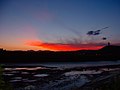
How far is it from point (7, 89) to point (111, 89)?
6254mm

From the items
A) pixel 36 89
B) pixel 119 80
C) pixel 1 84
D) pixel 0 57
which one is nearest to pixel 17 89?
pixel 36 89

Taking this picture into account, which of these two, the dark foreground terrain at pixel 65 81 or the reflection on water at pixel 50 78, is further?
the reflection on water at pixel 50 78

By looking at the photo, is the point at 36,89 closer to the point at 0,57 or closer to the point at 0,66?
the point at 0,66

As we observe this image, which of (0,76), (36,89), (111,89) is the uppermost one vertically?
(0,76)

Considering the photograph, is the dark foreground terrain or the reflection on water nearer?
the dark foreground terrain

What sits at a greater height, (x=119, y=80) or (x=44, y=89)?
(x=119, y=80)

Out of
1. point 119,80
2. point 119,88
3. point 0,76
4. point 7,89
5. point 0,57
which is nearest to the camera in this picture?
point 0,76

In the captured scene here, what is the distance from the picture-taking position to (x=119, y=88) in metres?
15.6

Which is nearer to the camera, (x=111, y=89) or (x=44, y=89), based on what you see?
(x=111, y=89)

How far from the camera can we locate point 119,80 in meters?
16.8

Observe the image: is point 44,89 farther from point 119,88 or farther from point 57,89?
point 119,88

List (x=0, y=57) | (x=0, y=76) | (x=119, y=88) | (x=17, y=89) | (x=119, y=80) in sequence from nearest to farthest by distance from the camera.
Answer: 1. (x=0, y=76)
2. (x=119, y=88)
3. (x=119, y=80)
4. (x=17, y=89)
5. (x=0, y=57)

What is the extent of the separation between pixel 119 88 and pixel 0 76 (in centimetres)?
760

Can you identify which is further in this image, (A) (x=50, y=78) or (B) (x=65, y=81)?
(A) (x=50, y=78)
